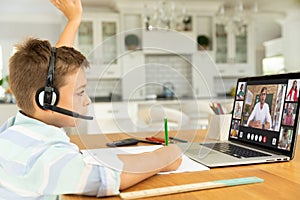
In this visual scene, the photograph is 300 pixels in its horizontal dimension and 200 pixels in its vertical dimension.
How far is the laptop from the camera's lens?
86 centimetres

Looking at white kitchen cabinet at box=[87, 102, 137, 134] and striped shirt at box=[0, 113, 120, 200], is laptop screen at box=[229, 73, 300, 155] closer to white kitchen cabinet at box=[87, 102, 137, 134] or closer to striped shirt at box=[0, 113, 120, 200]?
white kitchen cabinet at box=[87, 102, 137, 134]

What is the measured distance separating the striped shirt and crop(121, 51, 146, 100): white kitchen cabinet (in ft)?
0.82

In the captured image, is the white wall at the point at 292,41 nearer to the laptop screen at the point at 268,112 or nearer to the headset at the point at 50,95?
the laptop screen at the point at 268,112

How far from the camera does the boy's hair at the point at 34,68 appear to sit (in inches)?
28.9

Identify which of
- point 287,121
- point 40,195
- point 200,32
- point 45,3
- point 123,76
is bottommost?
point 40,195

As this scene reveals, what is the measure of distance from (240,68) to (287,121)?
4765mm

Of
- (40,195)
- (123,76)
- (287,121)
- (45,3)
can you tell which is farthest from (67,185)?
(45,3)

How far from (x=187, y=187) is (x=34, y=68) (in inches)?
16.2

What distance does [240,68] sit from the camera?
5.48 m

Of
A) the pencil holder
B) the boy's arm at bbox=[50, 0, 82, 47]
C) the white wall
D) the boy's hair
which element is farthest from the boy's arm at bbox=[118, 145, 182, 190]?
the white wall

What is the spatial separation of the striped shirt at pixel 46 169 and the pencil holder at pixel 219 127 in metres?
0.66

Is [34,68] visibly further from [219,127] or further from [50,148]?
[219,127]

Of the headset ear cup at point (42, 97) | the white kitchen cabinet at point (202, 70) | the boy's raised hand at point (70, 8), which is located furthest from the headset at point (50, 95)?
the boy's raised hand at point (70, 8)

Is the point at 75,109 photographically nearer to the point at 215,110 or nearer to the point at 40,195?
the point at 40,195
